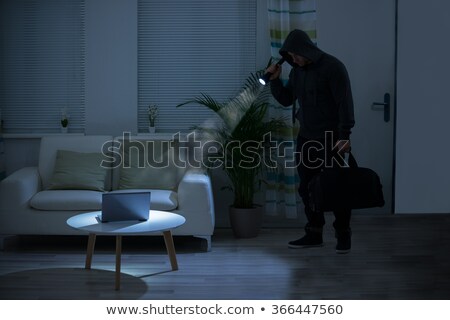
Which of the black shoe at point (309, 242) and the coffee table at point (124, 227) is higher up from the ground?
the coffee table at point (124, 227)

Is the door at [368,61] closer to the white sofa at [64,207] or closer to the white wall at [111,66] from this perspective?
the white wall at [111,66]

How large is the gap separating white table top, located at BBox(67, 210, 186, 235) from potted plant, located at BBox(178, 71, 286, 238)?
1.05 m

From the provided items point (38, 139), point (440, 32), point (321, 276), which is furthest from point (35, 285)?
point (440, 32)

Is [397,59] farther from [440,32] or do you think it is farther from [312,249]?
[312,249]

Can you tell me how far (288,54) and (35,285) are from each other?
2175 mm

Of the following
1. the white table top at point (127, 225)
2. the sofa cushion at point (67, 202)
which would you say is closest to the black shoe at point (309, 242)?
the white table top at point (127, 225)

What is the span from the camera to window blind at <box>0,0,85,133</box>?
5.35 metres

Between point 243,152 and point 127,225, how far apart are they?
1448 millimetres

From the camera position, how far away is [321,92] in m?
4.27

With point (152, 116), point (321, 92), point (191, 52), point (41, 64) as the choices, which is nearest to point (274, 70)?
point (321, 92)

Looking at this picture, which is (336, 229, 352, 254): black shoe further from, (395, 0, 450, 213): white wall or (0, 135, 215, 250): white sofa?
(395, 0, 450, 213): white wall

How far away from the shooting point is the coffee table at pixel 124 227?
3.58 metres

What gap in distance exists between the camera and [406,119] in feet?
17.5

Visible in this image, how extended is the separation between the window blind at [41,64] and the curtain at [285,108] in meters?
1.56
